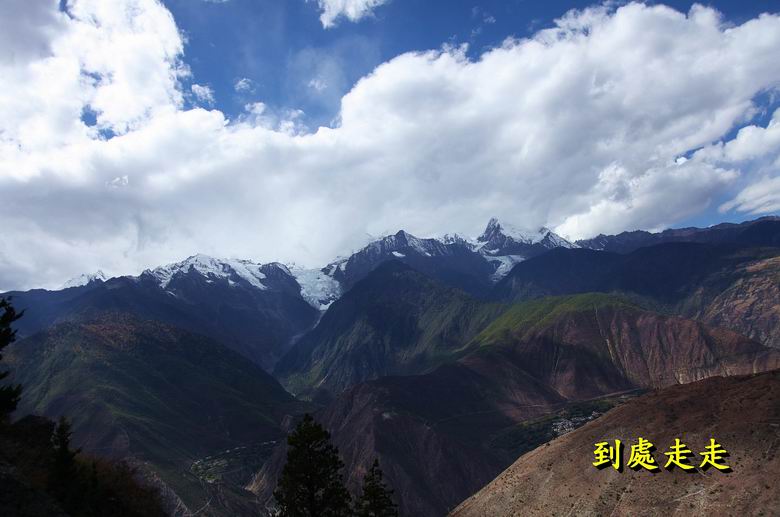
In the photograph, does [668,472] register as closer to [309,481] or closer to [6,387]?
[309,481]

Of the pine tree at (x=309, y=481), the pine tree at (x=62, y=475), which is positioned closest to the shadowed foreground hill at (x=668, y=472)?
the pine tree at (x=309, y=481)

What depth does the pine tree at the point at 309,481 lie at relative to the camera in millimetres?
48562

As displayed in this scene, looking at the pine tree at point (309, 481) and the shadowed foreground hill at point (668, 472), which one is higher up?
the pine tree at point (309, 481)

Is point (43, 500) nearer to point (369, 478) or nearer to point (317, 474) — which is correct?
point (317, 474)

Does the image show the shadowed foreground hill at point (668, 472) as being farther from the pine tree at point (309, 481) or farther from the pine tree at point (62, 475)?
the pine tree at point (62, 475)

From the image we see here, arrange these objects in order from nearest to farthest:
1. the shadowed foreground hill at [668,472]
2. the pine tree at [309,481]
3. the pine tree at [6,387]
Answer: the pine tree at [6,387] < the pine tree at [309,481] < the shadowed foreground hill at [668,472]

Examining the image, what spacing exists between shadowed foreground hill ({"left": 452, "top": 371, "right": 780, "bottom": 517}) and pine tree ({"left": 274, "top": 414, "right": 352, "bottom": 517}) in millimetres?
43678

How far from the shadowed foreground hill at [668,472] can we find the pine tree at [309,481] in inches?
1720

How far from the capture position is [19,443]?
48.1m

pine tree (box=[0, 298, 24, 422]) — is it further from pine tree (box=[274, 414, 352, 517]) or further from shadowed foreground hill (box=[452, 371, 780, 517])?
shadowed foreground hill (box=[452, 371, 780, 517])

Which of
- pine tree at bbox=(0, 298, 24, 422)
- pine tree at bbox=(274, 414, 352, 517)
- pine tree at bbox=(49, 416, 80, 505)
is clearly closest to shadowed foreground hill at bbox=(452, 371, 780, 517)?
pine tree at bbox=(274, 414, 352, 517)

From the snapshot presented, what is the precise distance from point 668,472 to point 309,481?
51993 millimetres

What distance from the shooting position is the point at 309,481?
48.8 metres

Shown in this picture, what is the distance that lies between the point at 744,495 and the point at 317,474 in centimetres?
5103
